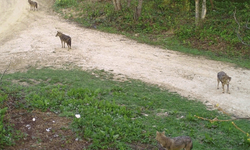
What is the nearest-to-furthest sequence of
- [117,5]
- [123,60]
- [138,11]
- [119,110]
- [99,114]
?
[99,114] → [119,110] → [123,60] → [138,11] → [117,5]

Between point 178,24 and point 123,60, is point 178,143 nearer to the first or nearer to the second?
point 123,60

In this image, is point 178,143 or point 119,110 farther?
point 119,110

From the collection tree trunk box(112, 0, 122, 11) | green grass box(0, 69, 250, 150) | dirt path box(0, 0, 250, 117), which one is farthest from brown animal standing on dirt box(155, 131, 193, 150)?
tree trunk box(112, 0, 122, 11)

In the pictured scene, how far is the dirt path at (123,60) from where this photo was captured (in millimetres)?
12570

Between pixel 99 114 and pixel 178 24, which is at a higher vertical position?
pixel 178 24

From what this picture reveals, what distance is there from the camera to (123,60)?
16.1 metres

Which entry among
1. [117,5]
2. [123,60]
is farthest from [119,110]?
[117,5]

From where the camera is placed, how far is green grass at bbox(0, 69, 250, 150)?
7711 millimetres

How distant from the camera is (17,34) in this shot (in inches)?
794

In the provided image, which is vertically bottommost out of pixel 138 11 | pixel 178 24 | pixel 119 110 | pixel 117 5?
pixel 119 110

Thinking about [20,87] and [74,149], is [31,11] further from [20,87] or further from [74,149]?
[74,149]

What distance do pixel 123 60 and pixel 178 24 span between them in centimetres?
726

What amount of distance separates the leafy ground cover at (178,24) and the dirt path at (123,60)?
143 cm

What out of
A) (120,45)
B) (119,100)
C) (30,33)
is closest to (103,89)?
(119,100)
